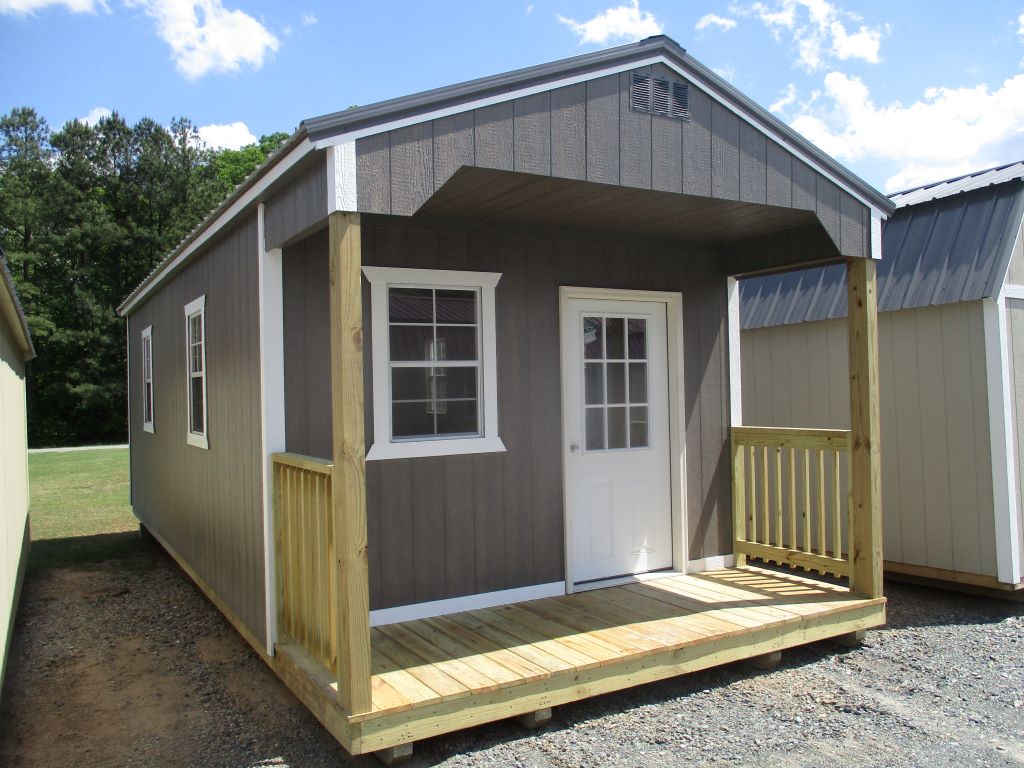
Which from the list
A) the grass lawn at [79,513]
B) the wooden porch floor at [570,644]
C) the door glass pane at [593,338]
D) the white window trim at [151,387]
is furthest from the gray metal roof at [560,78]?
the grass lawn at [79,513]

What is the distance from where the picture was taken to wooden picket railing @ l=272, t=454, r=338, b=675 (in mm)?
3510

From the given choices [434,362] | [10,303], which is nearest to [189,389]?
[10,303]

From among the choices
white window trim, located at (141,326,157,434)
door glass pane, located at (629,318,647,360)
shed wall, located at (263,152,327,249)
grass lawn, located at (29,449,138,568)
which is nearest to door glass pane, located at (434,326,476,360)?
shed wall, located at (263,152,327,249)

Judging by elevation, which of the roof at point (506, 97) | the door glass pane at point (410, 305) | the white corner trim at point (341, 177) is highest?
the roof at point (506, 97)

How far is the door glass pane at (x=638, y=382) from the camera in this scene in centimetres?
543

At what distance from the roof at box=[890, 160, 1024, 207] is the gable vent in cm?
316

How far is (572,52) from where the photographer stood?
365cm

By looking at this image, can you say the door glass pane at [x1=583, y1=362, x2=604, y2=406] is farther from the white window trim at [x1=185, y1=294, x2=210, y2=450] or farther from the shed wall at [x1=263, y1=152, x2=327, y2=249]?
the white window trim at [x1=185, y1=294, x2=210, y2=450]

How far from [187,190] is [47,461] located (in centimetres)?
1216

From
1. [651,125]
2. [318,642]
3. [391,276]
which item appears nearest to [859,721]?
[318,642]

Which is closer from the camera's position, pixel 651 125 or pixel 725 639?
pixel 651 125

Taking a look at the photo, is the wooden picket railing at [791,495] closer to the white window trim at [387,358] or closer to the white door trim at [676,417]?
the white door trim at [676,417]

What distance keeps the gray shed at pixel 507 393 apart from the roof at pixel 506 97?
13 mm

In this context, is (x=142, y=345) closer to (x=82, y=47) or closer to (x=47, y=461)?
(x=47, y=461)
